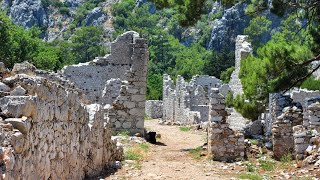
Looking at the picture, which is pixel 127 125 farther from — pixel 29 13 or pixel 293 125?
pixel 29 13

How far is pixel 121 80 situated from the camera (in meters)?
19.6

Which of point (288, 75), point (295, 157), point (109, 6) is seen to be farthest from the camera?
point (109, 6)

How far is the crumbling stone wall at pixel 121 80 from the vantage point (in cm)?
1667

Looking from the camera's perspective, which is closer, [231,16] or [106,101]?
[106,101]

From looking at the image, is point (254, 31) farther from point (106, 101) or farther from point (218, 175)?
point (218, 175)

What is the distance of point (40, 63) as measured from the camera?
33094mm

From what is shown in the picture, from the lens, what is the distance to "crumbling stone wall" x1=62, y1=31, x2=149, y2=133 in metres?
16.7

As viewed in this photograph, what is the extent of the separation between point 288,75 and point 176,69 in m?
54.7

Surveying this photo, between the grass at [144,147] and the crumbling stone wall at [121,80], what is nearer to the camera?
the grass at [144,147]

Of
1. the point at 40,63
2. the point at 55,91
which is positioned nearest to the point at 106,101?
the point at 55,91

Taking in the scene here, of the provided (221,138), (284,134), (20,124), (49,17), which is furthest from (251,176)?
(49,17)

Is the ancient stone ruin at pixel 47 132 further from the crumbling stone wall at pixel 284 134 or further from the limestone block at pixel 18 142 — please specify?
the crumbling stone wall at pixel 284 134

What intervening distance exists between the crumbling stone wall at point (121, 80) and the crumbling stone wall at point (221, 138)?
4191 mm

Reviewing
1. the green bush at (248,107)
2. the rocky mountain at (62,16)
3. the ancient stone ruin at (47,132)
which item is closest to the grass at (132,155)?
the ancient stone ruin at (47,132)
